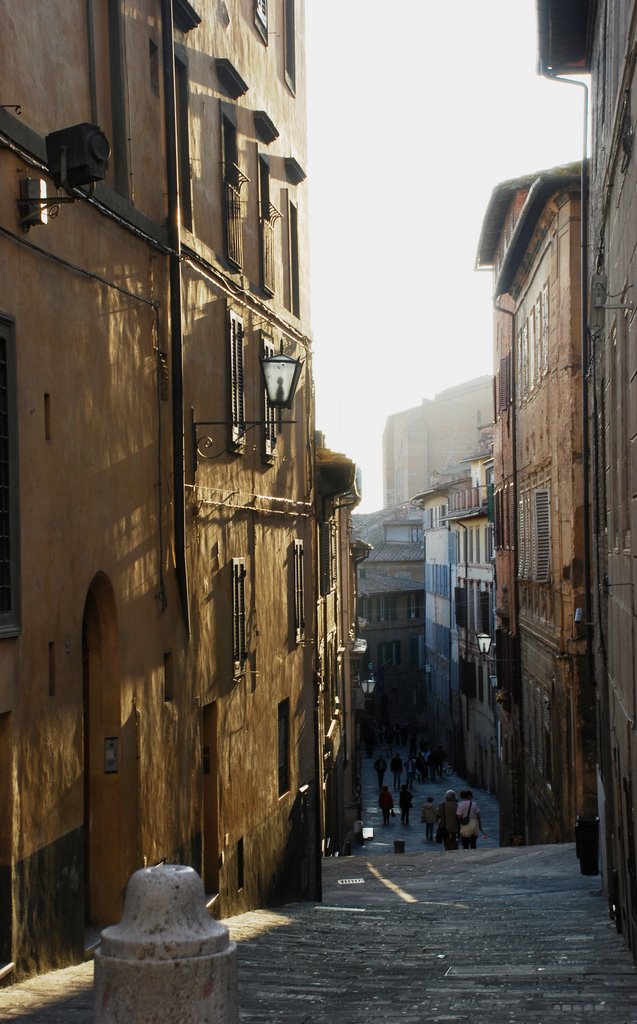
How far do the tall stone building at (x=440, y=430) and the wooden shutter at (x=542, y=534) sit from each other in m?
57.1

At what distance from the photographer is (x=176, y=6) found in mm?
13180

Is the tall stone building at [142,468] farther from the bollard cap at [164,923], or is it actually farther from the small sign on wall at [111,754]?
the bollard cap at [164,923]

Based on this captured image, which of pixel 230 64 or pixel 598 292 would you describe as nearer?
pixel 598 292

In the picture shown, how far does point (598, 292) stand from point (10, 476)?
6.17m

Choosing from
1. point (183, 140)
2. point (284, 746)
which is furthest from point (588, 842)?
point (183, 140)

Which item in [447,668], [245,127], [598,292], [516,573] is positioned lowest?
[447,668]

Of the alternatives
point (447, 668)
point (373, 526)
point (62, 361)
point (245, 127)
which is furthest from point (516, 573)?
point (373, 526)

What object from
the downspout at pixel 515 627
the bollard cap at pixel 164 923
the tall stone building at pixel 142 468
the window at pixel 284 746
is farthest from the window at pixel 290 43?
the bollard cap at pixel 164 923

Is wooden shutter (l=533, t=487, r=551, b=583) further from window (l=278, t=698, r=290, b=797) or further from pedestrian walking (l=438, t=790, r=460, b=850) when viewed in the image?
window (l=278, t=698, r=290, b=797)

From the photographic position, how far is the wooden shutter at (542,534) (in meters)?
25.8

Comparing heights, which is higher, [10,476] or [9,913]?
[10,476]

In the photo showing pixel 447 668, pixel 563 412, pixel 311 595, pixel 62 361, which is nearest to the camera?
pixel 62 361

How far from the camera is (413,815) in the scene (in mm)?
42531

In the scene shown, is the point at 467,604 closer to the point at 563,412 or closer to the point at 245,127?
the point at 563,412
